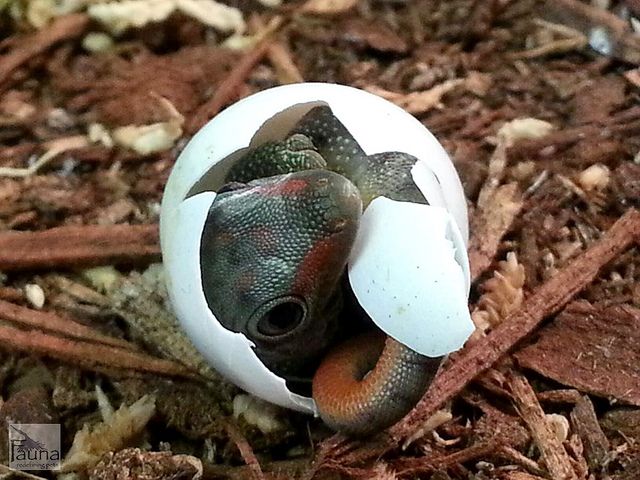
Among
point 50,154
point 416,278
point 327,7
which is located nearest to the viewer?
point 416,278

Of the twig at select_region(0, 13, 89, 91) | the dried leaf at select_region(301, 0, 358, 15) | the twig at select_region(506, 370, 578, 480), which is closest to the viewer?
the twig at select_region(506, 370, 578, 480)

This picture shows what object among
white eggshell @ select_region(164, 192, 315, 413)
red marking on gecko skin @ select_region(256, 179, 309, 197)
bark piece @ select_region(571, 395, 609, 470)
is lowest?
bark piece @ select_region(571, 395, 609, 470)

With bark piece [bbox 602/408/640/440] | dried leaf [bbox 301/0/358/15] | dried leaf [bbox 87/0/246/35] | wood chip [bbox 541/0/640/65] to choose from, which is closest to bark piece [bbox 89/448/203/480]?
bark piece [bbox 602/408/640/440]

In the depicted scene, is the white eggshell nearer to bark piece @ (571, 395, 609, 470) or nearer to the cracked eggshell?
the cracked eggshell

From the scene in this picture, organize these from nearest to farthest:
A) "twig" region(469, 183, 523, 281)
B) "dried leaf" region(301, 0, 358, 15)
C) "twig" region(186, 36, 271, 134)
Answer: "twig" region(469, 183, 523, 281) → "twig" region(186, 36, 271, 134) → "dried leaf" region(301, 0, 358, 15)

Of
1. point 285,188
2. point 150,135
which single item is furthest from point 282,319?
point 150,135

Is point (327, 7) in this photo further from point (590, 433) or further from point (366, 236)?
point (590, 433)

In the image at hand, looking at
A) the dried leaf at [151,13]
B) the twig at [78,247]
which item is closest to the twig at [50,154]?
the twig at [78,247]

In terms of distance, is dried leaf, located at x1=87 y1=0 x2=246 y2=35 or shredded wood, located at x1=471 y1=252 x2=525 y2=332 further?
dried leaf, located at x1=87 y1=0 x2=246 y2=35
